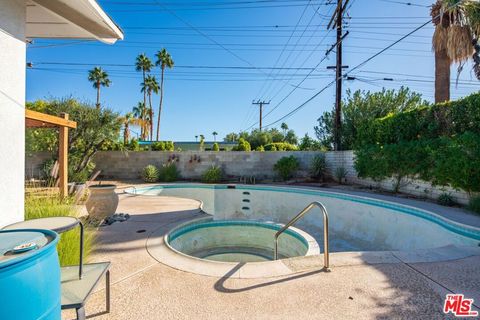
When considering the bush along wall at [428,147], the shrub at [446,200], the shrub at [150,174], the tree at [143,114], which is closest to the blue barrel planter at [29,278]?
the bush along wall at [428,147]

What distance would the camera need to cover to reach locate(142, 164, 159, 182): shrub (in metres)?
12.2

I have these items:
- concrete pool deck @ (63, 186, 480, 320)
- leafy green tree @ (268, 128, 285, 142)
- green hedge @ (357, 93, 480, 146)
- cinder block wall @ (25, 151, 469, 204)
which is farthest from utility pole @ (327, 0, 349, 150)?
leafy green tree @ (268, 128, 285, 142)

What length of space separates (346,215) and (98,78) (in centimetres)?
3274

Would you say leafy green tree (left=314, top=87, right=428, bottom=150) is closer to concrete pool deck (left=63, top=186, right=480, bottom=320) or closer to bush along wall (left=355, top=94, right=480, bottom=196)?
bush along wall (left=355, top=94, right=480, bottom=196)

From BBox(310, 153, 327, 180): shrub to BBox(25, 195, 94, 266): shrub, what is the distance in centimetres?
1067

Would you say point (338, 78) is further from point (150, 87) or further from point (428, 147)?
point (150, 87)

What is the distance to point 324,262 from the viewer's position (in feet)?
9.77

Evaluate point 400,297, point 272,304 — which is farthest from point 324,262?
point 272,304

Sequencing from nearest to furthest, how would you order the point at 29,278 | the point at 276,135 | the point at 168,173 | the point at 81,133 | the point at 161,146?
the point at 29,278 < the point at 81,133 < the point at 168,173 < the point at 161,146 < the point at 276,135

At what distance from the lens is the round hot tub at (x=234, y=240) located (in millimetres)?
5148

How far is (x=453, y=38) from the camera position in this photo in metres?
9.53

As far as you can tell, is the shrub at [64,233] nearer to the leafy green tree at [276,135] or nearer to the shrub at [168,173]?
the shrub at [168,173]

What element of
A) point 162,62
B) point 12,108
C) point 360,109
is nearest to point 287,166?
point 360,109

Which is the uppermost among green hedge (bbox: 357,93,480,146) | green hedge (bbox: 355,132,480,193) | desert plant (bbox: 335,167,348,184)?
green hedge (bbox: 357,93,480,146)
